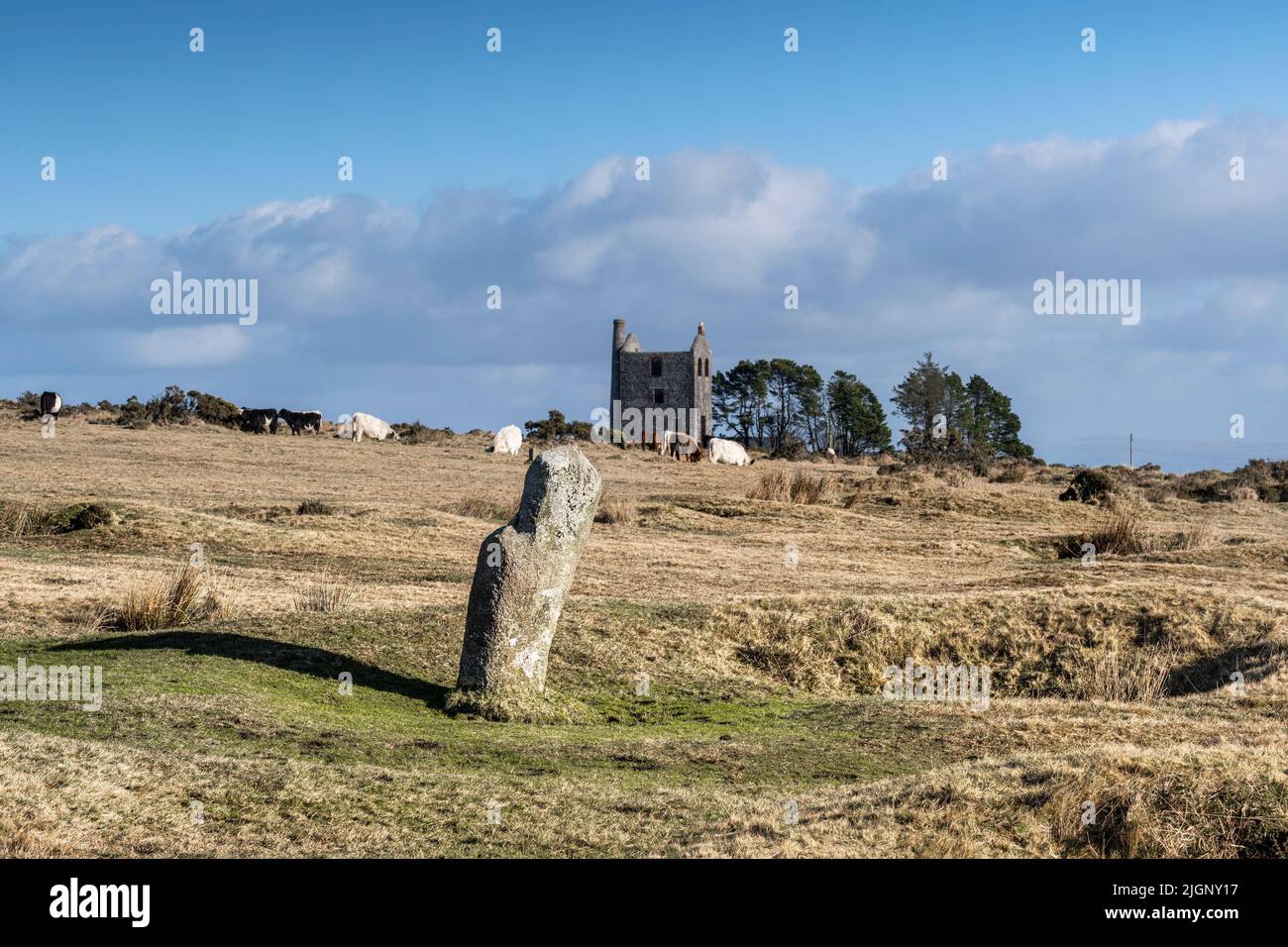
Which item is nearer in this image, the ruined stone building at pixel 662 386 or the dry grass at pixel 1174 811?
the dry grass at pixel 1174 811

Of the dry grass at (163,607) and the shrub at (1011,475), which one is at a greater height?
the shrub at (1011,475)

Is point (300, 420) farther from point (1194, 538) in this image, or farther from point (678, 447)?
point (1194, 538)

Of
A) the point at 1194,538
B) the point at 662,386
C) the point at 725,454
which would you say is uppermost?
the point at 662,386

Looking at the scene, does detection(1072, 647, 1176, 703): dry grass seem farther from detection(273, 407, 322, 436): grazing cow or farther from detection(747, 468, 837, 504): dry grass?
detection(273, 407, 322, 436): grazing cow

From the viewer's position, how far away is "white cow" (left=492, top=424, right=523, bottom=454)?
54094 millimetres

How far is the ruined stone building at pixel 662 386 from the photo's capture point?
87.1 metres

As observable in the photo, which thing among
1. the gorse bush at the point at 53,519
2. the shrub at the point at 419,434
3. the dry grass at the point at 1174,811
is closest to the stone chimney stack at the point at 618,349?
the shrub at the point at 419,434

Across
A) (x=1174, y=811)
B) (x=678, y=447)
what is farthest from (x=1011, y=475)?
(x=1174, y=811)

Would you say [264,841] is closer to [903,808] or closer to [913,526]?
[903,808]

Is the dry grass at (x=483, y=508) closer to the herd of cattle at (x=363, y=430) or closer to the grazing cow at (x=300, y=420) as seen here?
the herd of cattle at (x=363, y=430)

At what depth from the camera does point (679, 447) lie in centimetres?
6353

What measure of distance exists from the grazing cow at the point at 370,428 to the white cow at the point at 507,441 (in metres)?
5.83

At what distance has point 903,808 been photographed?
28.9ft

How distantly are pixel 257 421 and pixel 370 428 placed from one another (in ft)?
15.8
